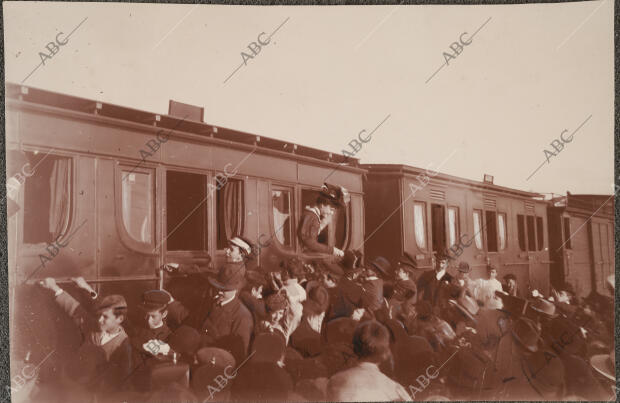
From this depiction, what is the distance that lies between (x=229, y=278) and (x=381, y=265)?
75cm

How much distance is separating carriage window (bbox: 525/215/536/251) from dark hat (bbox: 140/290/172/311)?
1842 mm

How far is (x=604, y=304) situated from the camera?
2711mm

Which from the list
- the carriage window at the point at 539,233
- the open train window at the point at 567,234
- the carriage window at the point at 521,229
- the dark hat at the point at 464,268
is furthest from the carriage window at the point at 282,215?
the open train window at the point at 567,234

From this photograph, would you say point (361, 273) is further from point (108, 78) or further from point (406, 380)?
point (108, 78)

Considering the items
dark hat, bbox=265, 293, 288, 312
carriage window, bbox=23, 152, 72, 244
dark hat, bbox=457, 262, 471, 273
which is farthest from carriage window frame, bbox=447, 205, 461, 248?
carriage window, bbox=23, 152, 72, 244

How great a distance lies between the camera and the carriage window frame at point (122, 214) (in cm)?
238

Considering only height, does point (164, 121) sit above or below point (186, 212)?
above

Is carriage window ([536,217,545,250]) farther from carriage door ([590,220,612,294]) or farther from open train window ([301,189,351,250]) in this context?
open train window ([301,189,351,250])

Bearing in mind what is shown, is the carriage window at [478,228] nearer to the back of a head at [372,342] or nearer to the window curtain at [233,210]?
the back of a head at [372,342]

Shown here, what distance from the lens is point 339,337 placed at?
2533 mm

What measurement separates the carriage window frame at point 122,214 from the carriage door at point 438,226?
136 cm

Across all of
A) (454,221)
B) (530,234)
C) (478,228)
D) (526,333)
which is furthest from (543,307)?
(454,221)

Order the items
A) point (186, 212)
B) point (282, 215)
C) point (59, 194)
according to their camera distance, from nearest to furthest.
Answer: point (59, 194), point (186, 212), point (282, 215)

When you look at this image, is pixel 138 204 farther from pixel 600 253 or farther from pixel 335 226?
pixel 600 253
